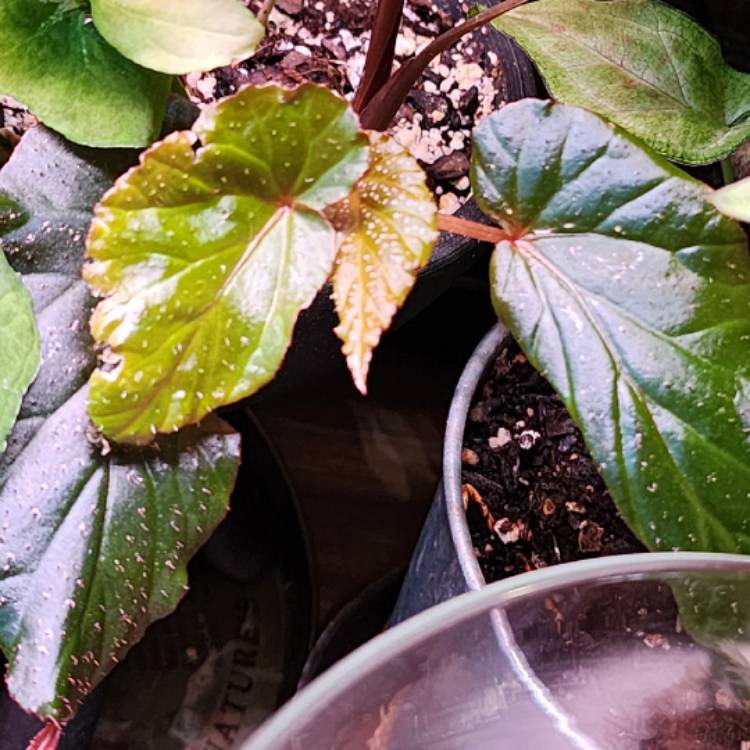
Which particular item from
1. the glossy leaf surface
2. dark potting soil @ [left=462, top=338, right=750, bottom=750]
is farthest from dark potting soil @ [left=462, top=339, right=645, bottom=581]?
the glossy leaf surface

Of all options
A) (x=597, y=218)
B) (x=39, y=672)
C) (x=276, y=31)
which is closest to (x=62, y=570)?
(x=39, y=672)

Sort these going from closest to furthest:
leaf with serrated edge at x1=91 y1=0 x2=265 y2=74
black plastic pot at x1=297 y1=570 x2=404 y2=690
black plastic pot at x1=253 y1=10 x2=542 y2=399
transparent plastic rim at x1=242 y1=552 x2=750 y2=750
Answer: transparent plastic rim at x1=242 y1=552 x2=750 y2=750
leaf with serrated edge at x1=91 y1=0 x2=265 y2=74
black plastic pot at x1=253 y1=10 x2=542 y2=399
black plastic pot at x1=297 y1=570 x2=404 y2=690

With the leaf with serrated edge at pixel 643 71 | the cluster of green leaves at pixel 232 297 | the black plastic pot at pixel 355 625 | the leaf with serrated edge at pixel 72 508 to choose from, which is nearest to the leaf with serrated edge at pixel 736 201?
the cluster of green leaves at pixel 232 297

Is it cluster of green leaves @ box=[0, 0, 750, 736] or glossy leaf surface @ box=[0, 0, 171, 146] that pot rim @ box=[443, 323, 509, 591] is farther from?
glossy leaf surface @ box=[0, 0, 171, 146]

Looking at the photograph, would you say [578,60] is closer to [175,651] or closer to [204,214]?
[204,214]

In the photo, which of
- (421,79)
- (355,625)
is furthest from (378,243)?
(355,625)

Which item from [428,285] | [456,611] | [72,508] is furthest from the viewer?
[428,285]

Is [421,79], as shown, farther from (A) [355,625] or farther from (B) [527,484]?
(A) [355,625]
